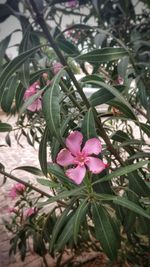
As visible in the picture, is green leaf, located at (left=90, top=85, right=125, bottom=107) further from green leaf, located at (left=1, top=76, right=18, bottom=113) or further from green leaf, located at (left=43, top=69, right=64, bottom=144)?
green leaf, located at (left=1, top=76, right=18, bottom=113)

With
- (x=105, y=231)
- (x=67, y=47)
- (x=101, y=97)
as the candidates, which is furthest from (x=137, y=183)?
(x=67, y=47)

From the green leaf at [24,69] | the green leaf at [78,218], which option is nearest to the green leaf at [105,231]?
the green leaf at [78,218]

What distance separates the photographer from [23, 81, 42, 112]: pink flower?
1005mm

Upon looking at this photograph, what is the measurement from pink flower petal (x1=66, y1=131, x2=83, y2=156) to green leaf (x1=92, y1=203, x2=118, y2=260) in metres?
0.17

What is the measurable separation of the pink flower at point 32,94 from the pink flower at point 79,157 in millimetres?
265

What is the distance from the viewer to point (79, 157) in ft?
2.57

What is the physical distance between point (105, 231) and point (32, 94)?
520 millimetres

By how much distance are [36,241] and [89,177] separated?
0.75 meters

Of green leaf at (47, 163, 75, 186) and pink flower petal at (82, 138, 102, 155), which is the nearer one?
pink flower petal at (82, 138, 102, 155)

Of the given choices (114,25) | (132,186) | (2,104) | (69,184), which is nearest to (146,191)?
(132,186)

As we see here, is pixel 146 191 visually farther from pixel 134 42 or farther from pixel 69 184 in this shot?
pixel 134 42

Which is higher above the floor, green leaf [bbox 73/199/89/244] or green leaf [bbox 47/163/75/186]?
green leaf [bbox 47/163/75/186]

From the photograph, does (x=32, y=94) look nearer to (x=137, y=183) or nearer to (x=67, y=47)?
(x=67, y=47)

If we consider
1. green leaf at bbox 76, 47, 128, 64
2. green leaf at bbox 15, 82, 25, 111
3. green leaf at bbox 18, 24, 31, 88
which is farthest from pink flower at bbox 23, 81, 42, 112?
green leaf at bbox 76, 47, 128, 64
